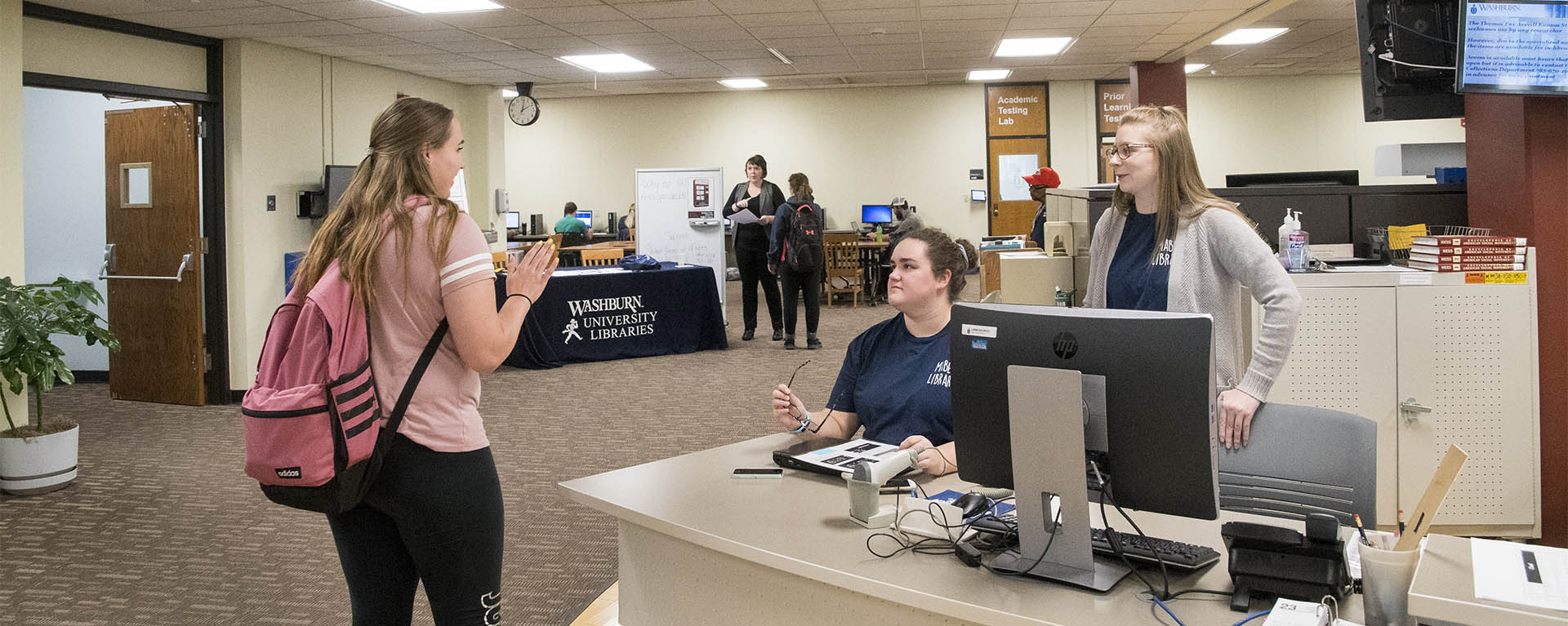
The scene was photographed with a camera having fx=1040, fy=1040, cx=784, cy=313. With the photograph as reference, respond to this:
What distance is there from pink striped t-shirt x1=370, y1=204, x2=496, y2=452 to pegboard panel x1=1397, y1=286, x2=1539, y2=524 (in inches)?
132

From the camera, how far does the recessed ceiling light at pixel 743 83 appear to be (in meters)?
12.3

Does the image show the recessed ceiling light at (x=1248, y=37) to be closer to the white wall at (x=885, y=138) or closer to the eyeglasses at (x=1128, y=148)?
the white wall at (x=885, y=138)

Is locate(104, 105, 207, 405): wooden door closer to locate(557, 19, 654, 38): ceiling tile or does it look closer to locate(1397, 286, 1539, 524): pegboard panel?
locate(557, 19, 654, 38): ceiling tile

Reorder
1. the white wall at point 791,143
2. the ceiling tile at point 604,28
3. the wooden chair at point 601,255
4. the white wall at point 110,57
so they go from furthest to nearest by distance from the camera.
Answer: the white wall at point 791,143 < the wooden chair at point 601,255 < the ceiling tile at point 604,28 < the white wall at point 110,57

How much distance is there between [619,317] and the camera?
8477 mm

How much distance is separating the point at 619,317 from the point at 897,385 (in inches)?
242

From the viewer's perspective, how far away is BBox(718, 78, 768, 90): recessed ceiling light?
12291mm

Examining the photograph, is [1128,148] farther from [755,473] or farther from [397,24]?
[397,24]

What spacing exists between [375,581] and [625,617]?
54 centimetres

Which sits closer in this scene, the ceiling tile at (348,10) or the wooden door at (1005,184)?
the ceiling tile at (348,10)

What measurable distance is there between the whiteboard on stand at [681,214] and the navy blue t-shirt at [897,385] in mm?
7670

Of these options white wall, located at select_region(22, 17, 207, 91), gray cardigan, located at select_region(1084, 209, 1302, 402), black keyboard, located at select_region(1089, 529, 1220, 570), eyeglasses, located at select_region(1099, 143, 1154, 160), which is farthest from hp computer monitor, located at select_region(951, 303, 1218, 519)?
white wall, located at select_region(22, 17, 207, 91)

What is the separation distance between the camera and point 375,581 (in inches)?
72.4

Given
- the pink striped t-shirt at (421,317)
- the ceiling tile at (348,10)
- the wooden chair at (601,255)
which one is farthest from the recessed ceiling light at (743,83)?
the pink striped t-shirt at (421,317)
